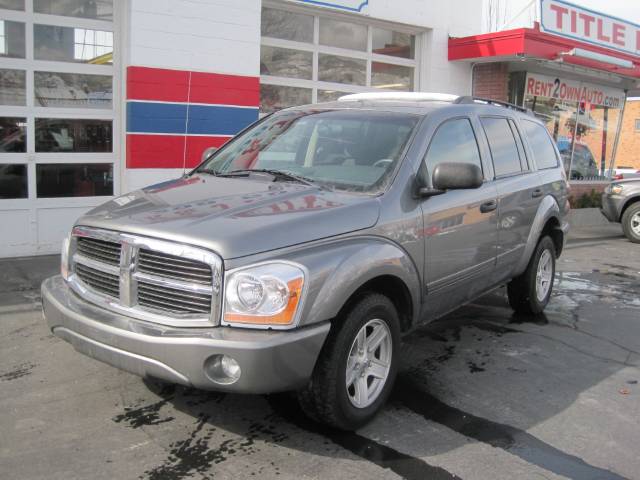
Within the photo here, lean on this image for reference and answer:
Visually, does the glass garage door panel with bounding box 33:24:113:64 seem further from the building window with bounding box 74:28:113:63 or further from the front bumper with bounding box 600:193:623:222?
the front bumper with bounding box 600:193:623:222

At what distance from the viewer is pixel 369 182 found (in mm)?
4082

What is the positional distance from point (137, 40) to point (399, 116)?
482 centimetres

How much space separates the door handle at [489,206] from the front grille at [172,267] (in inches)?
95.5

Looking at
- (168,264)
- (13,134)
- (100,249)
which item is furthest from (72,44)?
(168,264)

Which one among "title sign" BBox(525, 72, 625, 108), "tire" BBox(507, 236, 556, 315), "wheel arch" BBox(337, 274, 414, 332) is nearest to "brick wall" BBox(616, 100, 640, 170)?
"title sign" BBox(525, 72, 625, 108)

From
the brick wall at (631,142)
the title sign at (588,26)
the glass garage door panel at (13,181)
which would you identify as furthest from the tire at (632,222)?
the brick wall at (631,142)

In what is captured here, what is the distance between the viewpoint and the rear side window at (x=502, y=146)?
5.24 m

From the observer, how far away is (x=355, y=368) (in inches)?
146

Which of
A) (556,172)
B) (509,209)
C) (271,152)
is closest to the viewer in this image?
(271,152)

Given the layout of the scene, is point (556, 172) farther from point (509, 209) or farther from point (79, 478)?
point (79, 478)

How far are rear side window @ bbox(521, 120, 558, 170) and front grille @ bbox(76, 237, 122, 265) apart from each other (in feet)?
12.9

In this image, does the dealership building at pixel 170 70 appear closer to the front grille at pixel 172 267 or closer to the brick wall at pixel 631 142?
the front grille at pixel 172 267

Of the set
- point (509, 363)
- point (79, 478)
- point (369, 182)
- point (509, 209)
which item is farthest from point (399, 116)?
point (79, 478)

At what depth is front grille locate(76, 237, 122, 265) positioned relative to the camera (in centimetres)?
354
